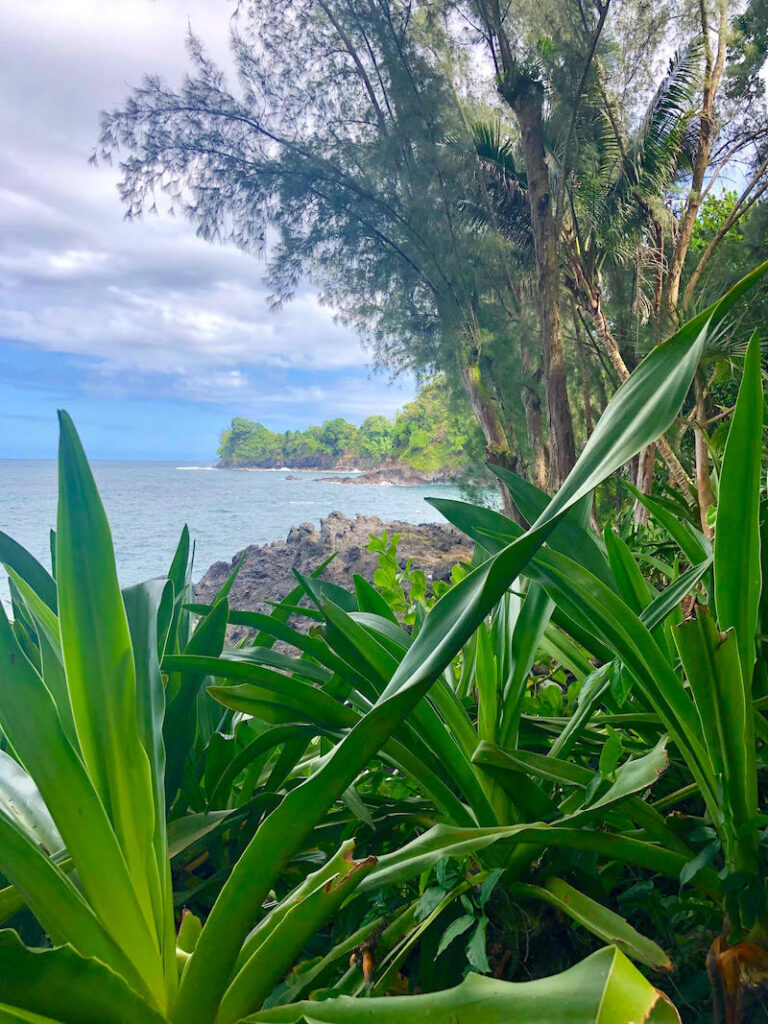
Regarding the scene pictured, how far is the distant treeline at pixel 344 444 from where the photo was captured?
1082 cm

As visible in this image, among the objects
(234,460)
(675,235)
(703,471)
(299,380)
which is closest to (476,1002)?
(703,471)

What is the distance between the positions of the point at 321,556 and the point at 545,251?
306cm

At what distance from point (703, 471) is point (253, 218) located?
518 cm

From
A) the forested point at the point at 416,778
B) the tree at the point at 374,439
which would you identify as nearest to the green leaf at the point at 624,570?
the forested point at the point at 416,778

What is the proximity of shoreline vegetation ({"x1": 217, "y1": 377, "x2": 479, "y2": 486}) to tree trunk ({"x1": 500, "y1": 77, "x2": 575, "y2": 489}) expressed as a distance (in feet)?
15.7

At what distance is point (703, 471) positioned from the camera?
0.93m

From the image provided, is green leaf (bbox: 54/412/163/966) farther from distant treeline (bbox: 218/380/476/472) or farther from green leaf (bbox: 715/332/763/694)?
distant treeline (bbox: 218/380/476/472)

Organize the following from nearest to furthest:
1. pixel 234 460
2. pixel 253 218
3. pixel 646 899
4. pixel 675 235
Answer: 1. pixel 646 899
2. pixel 675 235
3. pixel 253 218
4. pixel 234 460

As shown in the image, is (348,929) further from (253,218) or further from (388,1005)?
(253,218)

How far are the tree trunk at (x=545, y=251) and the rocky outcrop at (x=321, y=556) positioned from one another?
1703mm

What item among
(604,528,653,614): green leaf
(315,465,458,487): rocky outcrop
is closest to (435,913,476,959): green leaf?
(604,528,653,614): green leaf

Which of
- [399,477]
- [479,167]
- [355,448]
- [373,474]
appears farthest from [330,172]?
[373,474]

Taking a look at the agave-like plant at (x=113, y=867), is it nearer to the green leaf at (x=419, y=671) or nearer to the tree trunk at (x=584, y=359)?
the green leaf at (x=419, y=671)

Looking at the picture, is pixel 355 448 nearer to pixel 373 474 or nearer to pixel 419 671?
pixel 373 474
